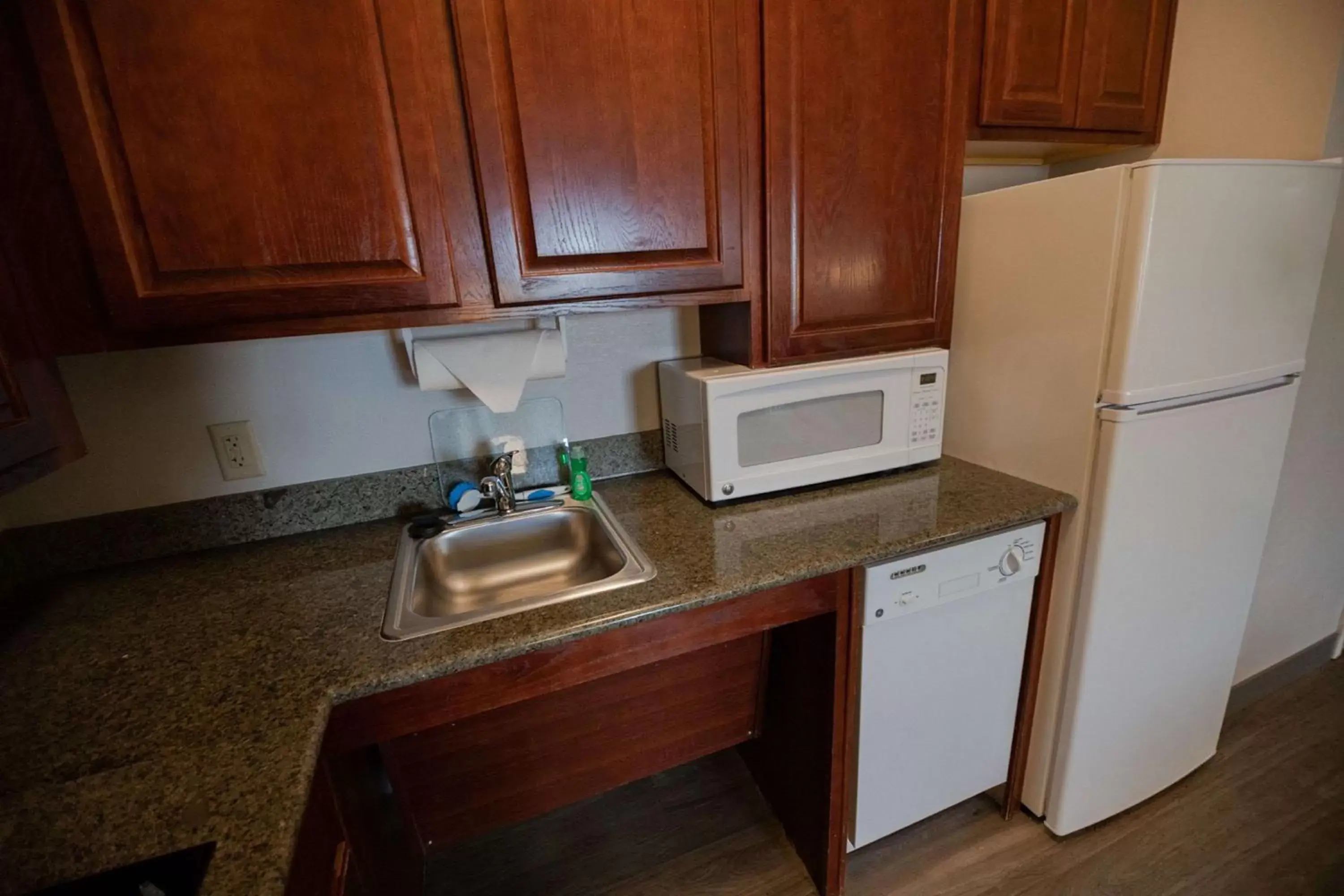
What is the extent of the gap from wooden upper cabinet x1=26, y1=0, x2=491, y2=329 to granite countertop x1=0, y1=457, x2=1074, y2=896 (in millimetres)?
509

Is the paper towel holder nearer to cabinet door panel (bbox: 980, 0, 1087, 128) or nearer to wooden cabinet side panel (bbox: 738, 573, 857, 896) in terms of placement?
wooden cabinet side panel (bbox: 738, 573, 857, 896)

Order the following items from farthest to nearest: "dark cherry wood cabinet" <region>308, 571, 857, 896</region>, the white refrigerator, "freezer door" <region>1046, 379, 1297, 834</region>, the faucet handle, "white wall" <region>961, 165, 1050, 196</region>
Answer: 1. "white wall" <region>961, 165, 1050, 196</region>
2. the faucet handle
3. "freezer door" <region>1046, 379, 1297, 834</region>
4. the white refrigerator
5. "dark cherry wood cabinet" <region>308, 571, 857, 896</region>

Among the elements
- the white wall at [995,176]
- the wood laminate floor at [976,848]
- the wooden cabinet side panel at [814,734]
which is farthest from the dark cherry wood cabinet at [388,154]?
the wood laminate floor at [976,848]

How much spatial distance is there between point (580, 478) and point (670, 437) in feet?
0.84

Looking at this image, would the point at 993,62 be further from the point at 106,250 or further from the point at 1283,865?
the point at 1283,865

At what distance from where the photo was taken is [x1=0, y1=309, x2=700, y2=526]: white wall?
1.11 meters

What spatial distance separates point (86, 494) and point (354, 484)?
1.58 feet

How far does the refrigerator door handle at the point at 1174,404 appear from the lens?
1042mm

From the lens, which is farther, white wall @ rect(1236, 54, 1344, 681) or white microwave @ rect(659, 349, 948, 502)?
white wall @ rect(1236, 54, 1344, 681)

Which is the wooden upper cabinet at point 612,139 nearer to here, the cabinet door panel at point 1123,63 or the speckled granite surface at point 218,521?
the speckled granite surface at point 218,521

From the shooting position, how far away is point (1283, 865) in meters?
1.28

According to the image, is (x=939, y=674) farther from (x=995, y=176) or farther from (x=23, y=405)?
(x=23, y=405)

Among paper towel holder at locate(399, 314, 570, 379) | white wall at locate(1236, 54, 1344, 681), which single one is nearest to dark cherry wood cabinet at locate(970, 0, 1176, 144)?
white wall at locate(1236, 54, 1344, 681)

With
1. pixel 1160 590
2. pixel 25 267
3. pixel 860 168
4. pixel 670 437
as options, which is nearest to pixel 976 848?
pixel 1160 590
